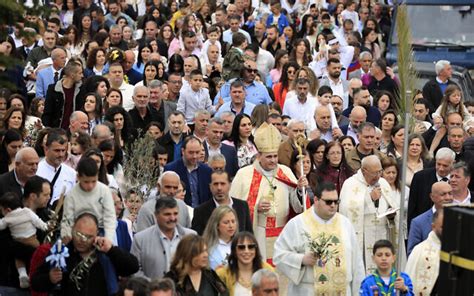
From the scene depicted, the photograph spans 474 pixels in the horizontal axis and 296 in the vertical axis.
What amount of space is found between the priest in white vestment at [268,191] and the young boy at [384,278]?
208cm

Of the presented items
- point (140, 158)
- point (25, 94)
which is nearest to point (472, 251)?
point (140, 158)

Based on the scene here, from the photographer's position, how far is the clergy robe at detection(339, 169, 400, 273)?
19.9 m

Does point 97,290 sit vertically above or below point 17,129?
below

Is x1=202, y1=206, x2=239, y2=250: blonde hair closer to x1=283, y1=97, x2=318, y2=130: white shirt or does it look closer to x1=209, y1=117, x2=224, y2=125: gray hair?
x1=209, y1=117, x2=224, y2=125: gray hair

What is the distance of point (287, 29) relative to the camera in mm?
33000

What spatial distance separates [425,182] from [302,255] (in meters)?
3.22

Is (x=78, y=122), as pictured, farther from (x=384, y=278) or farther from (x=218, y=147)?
(x=384, y=278)

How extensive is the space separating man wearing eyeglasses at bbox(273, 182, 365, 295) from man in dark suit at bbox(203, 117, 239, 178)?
3405 millimetres

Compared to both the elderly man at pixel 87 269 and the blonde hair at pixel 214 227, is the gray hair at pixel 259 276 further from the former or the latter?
the blonde hair at pixel 214 227

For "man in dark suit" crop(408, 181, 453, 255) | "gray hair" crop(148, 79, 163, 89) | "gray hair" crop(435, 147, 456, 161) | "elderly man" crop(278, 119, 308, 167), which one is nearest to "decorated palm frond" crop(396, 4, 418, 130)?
"man in dark suit" crop(408, 181, 453, 255)

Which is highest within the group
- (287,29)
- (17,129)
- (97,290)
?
(287,29)

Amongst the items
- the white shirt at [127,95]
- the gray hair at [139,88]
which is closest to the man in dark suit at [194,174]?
the gray hair at [139,88]

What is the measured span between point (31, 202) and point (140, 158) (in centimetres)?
268

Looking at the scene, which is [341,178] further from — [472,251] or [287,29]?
[287,29]
